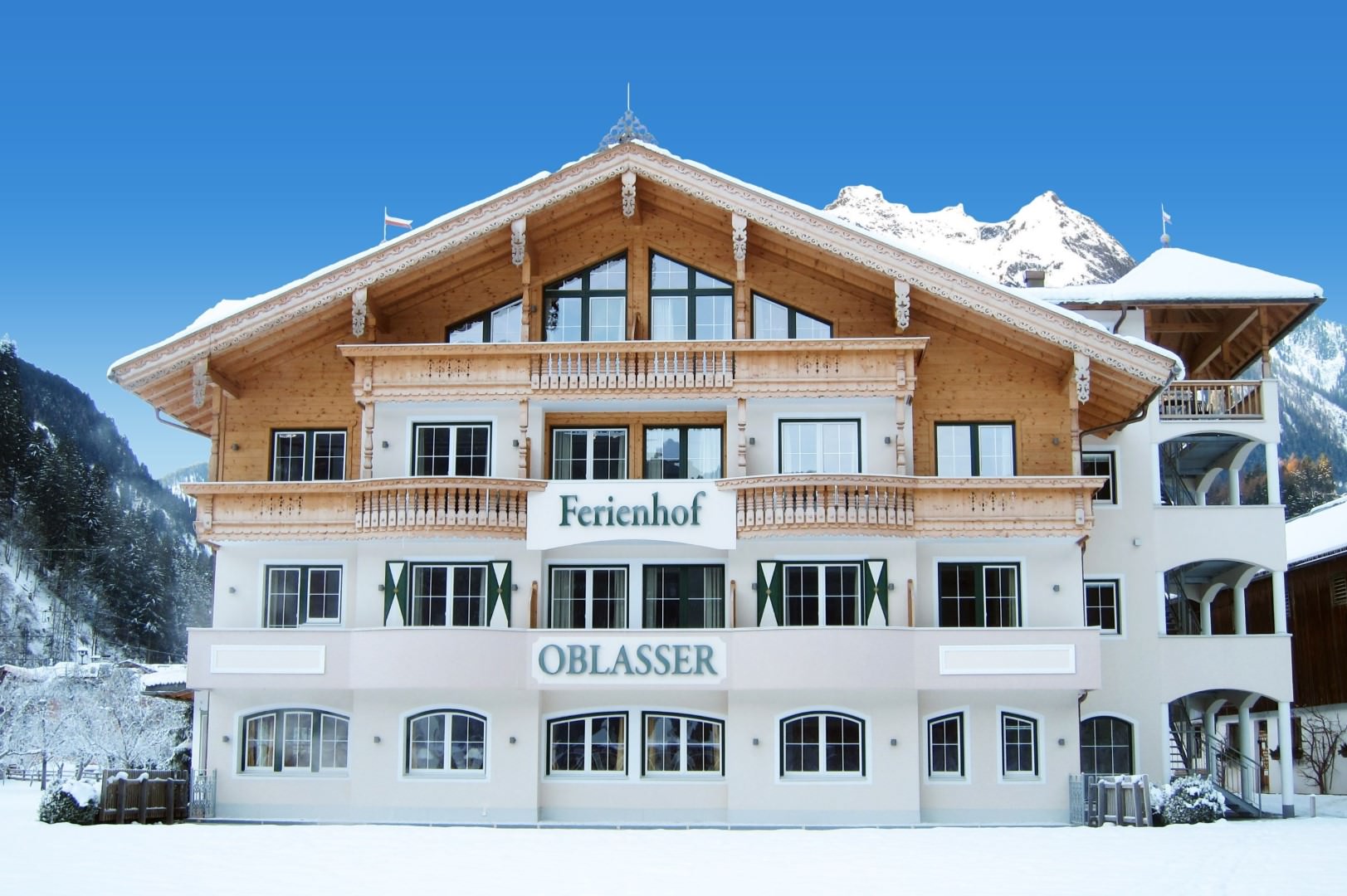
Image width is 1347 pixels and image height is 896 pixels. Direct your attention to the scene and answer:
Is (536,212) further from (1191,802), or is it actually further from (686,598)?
(1191,802)

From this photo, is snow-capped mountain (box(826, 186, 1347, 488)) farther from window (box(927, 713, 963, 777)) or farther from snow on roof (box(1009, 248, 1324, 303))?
window (box(927, 713, 963, 777))

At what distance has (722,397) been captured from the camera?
30500 millimetres

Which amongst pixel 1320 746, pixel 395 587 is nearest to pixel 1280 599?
pixel 1320 746

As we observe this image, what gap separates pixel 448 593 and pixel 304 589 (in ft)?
10.4

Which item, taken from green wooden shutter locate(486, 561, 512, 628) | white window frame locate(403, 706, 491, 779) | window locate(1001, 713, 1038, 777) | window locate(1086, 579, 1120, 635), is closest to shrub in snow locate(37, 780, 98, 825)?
white window frame locate(403, 706, 491, 779)

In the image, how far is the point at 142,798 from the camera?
91.7 feet

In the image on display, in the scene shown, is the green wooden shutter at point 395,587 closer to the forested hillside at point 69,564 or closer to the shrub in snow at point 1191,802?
the shrub in snow at point 1191,802

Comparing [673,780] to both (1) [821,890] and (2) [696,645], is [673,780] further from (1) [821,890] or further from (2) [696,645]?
(1) [821,890]

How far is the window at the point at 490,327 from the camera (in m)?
32.0

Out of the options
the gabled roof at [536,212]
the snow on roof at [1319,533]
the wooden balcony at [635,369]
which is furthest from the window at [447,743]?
the snow on roof at [1319,533]

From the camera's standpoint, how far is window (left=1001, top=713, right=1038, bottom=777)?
29.7 m

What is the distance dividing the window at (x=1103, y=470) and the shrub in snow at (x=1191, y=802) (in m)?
6.57

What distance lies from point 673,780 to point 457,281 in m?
11.2

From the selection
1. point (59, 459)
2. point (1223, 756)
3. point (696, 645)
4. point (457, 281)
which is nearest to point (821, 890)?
point (696, 645)
